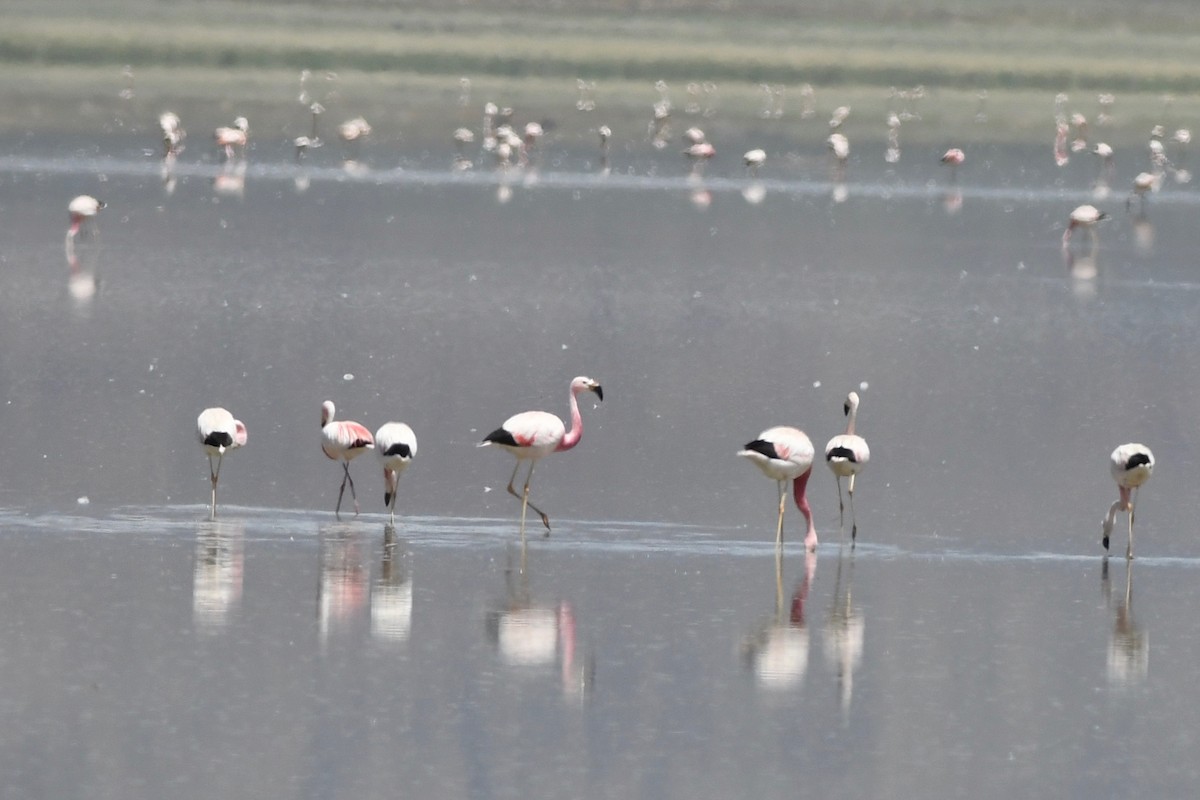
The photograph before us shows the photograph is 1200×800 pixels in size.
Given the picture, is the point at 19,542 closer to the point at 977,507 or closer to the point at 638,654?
the point at 638,654

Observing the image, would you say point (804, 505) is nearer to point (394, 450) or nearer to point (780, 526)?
point (780, 526)

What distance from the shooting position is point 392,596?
731 cm

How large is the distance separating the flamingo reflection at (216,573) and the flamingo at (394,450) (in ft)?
2.07

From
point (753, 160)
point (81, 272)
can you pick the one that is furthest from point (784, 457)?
point (753, 160)

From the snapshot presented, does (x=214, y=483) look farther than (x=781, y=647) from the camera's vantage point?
Yes

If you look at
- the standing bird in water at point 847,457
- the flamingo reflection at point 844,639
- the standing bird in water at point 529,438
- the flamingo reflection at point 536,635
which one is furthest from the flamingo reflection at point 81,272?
the flamingo reflection at point 844,639

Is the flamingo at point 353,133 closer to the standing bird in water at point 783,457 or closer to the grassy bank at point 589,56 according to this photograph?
the grassy bank at point 589,56

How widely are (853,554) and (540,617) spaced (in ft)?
5.69

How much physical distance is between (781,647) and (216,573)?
195 centimetres

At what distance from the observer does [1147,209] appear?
93.2 ft

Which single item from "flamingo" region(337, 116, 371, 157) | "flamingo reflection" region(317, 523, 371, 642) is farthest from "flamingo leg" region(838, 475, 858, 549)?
"flamingo" region(337, 116, 371, 157)

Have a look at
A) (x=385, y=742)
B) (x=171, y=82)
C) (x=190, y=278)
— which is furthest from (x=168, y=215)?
(x=171, y=82)

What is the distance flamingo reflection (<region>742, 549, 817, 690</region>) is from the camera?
6.45 metres

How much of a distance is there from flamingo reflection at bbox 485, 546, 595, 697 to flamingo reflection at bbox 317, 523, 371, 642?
1.46 ft
